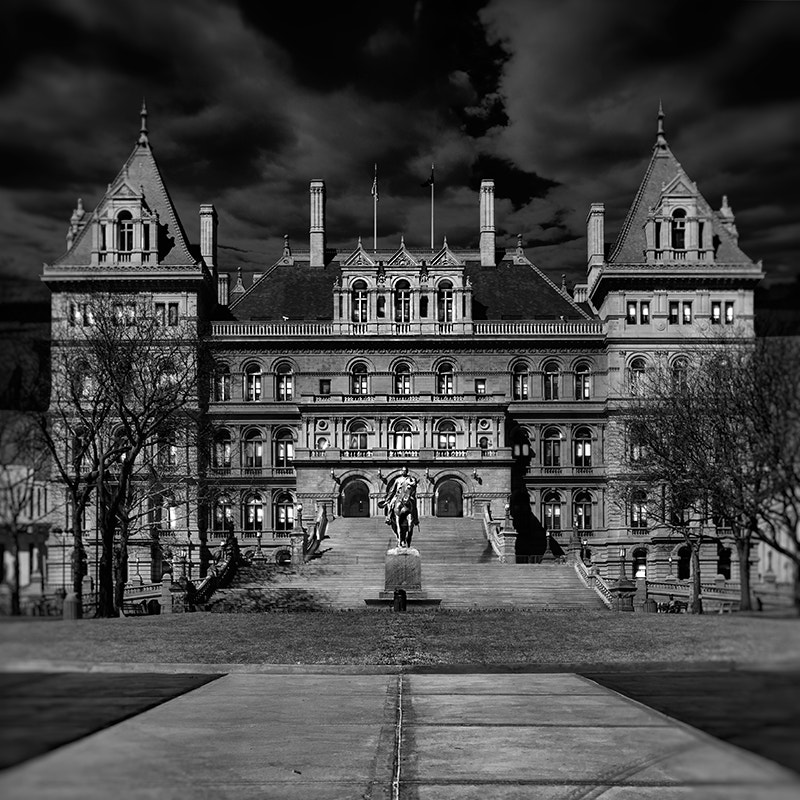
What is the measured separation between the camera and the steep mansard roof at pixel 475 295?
246 feet

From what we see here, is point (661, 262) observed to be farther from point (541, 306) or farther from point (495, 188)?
point (495, 188)

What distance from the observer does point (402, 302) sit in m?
71.7

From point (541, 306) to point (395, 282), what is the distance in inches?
456

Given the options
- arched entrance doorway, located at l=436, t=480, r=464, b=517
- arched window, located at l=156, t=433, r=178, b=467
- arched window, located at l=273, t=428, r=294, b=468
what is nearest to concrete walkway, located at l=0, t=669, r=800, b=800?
arched window, located at l=156, t=433, r=178, b=467

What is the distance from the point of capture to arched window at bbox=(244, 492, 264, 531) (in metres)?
69.9

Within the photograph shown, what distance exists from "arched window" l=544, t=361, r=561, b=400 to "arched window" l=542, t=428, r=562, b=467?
235 cm

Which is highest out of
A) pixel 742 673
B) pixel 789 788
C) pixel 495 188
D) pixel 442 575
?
pixel 495 188

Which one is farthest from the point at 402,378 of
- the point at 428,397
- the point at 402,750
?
the point at 402,750

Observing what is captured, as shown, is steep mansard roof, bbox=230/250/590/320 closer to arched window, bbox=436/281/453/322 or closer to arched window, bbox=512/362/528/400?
arched window, bbox=436/281/453/322

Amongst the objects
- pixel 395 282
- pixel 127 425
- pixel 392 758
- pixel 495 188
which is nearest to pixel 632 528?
pixel 395 282

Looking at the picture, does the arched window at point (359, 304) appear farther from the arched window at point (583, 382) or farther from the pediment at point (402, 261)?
the arched window at point (583, 382)

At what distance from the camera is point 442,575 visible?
155 feet

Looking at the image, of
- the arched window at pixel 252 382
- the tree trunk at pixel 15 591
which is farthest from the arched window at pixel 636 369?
the tree trunk at pixel 15 591

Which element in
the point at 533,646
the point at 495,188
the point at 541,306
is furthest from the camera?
the point at 541,306
